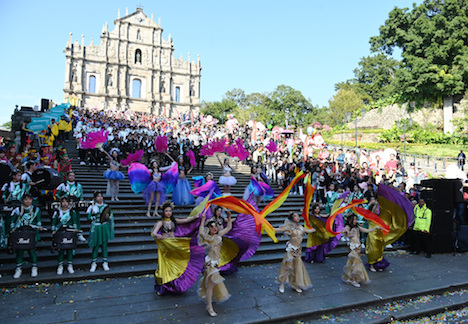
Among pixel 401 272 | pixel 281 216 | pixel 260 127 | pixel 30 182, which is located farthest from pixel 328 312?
pixel 260 127

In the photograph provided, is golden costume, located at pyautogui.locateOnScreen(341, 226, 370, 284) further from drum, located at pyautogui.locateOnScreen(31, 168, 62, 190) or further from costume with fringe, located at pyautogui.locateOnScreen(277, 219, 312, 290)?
drum, located at pyautogui.locateOnScreen(31, 168, 62, 190)

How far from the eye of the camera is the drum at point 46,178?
7.77 metres

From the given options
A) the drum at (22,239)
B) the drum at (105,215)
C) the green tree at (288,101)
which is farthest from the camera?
the green tree at (288,101)

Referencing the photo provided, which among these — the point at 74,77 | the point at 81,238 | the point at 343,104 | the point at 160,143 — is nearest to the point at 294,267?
the point at 81,238

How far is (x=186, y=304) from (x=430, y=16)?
41.4 meters

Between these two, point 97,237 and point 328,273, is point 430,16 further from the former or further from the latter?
point 97,237

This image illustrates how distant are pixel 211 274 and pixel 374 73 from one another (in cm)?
6312

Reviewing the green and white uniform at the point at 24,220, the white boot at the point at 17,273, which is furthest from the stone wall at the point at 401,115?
the white boot at the point at 17,273

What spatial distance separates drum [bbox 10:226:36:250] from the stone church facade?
5161cm

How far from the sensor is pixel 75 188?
7.80 metres

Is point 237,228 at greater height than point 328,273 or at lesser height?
greater

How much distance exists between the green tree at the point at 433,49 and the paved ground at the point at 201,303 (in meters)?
30.4

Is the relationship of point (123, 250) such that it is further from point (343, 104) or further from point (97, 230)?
point (343, 104)

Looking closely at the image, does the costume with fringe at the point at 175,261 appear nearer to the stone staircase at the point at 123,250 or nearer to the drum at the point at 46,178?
the stone staircase at the point at 123,250
